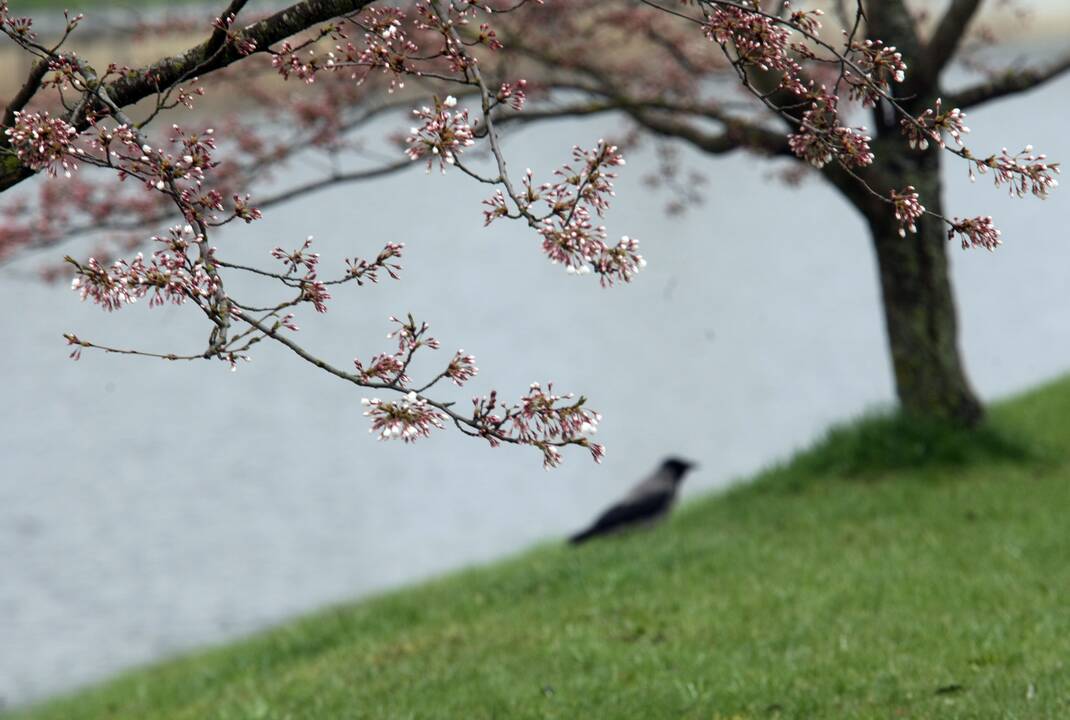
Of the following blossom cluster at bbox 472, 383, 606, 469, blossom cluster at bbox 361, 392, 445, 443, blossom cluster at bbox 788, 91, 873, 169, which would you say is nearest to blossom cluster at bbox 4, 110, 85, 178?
blossom cluster at bbox 361, 392, 445, 443

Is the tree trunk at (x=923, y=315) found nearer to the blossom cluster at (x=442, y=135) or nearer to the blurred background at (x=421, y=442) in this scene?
the blurred background at (x=421, y=442)

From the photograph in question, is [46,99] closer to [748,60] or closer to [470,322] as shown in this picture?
[748,60]

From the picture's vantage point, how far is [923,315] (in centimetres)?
1423

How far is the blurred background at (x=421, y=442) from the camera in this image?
20.2m

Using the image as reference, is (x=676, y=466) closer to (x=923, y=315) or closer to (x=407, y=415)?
(x=923, y=315)

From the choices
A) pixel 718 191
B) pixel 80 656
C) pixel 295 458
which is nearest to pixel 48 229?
pixel 80 656

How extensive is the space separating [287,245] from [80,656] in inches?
956

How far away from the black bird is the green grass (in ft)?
0.92

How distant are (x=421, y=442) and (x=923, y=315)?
44.7 feet

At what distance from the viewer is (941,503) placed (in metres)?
12.6

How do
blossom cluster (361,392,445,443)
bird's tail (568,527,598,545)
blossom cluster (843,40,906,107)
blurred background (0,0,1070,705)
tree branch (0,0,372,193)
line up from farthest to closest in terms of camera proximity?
blurred background (0,0,1070,705) → bird's tail (568,527,598,545) → tree branch (0,0,372,193) → blossom cluster (843,40,906,107) → blossom cluster (361,392,445,443)

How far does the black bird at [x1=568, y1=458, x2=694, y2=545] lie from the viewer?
14.1 metres

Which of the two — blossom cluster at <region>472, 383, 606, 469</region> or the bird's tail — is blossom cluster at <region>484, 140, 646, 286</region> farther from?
the bird's tail

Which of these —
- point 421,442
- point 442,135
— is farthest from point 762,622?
point 421,442
